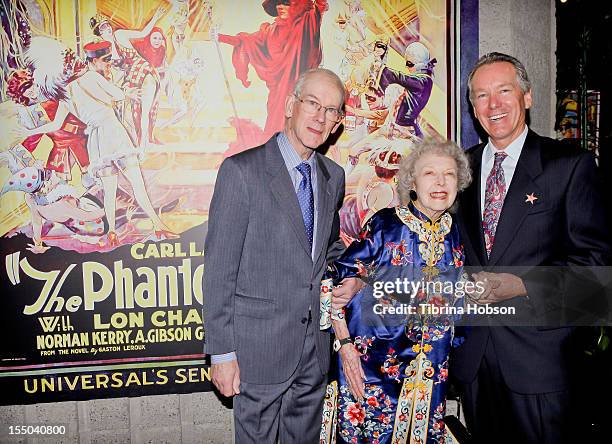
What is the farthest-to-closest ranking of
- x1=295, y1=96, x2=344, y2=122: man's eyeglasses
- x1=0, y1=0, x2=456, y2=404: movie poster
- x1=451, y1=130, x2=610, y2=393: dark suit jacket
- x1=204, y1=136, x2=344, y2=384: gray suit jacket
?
x1=0, y1=0, x2=456, y2=404: movie poster, x1=295, y1=96, x2=344, y2=122: man's eyeglasses, x1=204, y1=136, x2=344, y2=384: gray suit jacket, x1=451, y1=130, x2=610, y2=393: dark suit jacket

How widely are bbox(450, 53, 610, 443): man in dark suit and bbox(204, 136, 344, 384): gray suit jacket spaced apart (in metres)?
0.75

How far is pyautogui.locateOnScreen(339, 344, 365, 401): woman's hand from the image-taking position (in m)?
2.17

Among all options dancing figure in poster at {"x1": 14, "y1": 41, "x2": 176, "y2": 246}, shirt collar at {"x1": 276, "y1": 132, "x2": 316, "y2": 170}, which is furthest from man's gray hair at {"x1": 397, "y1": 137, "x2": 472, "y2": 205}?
dancing figure in poster at {"x1": 14, "y1": 41, "x2": 176, "y2": 246}

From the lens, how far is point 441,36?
2.94 m

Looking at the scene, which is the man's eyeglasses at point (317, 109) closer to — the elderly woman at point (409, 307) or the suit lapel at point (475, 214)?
the elderly woman at point (409, 307)

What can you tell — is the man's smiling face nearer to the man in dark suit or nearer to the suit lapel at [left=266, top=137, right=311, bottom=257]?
the man in dark suit

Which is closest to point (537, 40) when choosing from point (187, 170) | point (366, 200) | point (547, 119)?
point (547, 119)

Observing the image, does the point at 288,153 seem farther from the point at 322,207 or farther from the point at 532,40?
the point at 532,40

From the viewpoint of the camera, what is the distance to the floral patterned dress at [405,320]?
2127 millimetres

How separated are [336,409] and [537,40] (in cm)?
264

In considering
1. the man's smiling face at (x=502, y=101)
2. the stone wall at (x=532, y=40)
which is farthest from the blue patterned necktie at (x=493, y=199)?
the stone wall at (x=532, y=40)

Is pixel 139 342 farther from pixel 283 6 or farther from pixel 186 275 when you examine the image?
pixel 283 6

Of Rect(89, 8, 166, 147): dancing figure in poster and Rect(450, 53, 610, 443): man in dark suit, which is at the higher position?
Rect(89, 8, 166, 147): dancing figure in poster

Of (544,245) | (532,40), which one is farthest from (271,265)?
(532,40)
